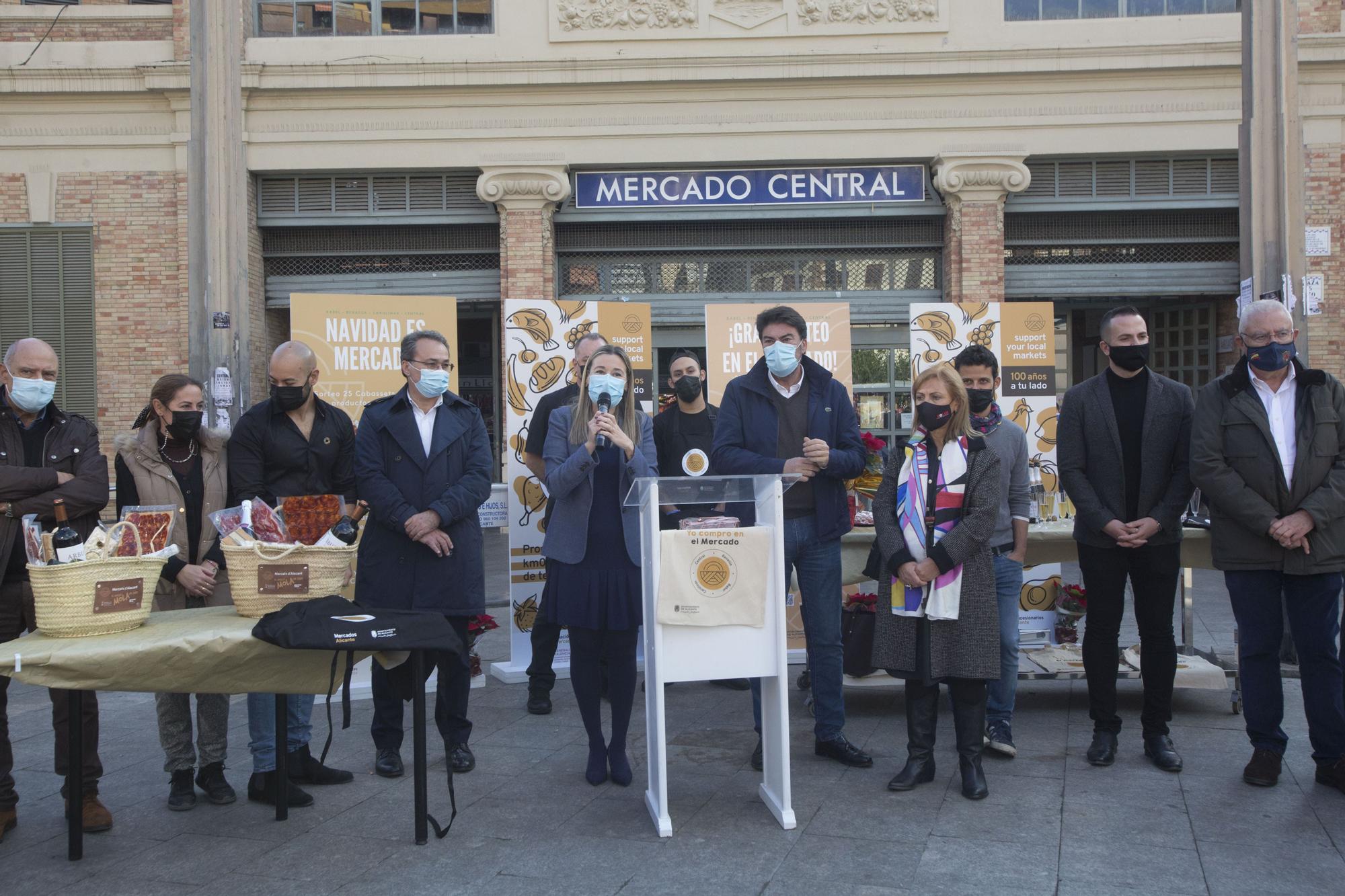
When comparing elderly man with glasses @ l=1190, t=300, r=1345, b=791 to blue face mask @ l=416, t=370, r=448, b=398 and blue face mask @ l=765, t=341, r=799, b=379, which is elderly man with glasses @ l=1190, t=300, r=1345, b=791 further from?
blue face mask @ l=416, t=370, r=448, b=398

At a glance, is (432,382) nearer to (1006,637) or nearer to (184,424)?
Result: (184,424)


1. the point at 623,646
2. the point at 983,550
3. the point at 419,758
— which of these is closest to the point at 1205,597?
the point at 983,550

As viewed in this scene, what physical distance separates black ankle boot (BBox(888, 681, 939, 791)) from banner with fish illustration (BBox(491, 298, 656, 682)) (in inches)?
119

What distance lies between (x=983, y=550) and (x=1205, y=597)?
22.9ft

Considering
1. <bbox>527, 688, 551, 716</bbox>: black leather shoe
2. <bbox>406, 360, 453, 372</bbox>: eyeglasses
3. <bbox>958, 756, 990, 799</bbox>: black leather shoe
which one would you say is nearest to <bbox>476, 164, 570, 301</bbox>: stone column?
<bbox>527, 688, 551, 716</bbox>: black leather shoe

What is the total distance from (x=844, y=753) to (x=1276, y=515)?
2151 millimetres

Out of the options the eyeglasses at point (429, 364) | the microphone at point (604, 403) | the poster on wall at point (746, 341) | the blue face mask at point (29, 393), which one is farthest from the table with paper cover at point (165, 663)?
the poster on wall at point (746, 341)

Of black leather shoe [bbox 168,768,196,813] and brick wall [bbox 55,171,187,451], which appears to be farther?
brick wall [bbox 55,171,187,451]

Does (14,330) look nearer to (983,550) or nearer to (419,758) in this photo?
(419,758)

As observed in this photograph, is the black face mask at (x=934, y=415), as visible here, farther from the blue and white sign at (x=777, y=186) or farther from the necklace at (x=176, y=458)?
the blue and white sign at (x=777, y=186)

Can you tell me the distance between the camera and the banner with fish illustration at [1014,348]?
8250 millimetres

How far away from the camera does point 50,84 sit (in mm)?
14852

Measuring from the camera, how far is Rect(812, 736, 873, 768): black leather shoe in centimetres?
509

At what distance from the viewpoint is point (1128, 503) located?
5.07 metres
